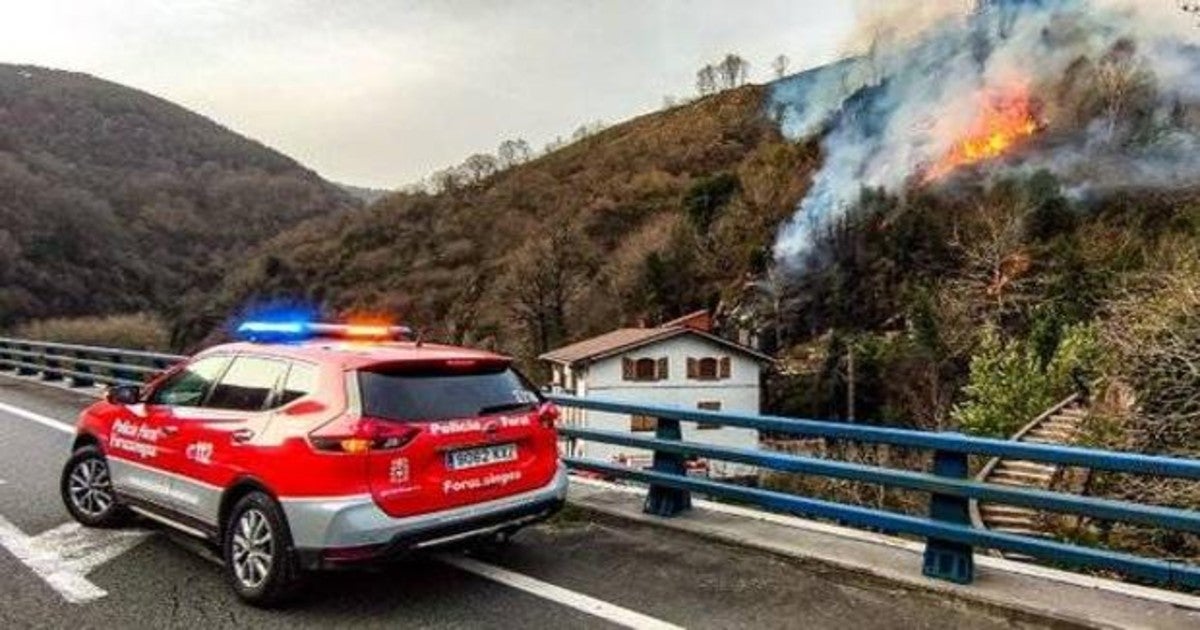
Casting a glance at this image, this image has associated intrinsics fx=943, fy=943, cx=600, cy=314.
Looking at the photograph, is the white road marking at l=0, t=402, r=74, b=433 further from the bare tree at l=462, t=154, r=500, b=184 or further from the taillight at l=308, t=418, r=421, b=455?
the bare tree at l=462, t=154, r=500, b=184

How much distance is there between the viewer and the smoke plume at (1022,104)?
192 feet

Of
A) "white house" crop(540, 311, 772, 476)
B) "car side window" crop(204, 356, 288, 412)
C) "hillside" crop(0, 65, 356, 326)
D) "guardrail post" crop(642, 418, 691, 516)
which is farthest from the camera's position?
"hillside" crop(0, 65, 356, 326)

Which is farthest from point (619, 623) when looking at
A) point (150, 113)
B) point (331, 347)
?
point (150, 113)

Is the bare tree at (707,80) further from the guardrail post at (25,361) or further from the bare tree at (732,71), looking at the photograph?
the guardrail post at (25,361)

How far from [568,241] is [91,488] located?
62.6 metres

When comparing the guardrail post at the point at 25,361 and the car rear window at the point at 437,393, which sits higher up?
the guardrail post at the point at 25,361

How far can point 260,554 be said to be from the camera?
5559 mm

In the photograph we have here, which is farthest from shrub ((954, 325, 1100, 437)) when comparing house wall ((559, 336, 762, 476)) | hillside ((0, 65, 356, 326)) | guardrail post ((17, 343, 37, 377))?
hillside ((0, 65, 356, 326))

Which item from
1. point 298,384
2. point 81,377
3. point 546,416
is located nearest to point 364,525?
point 298,384

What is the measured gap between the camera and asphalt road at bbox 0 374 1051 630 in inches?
204

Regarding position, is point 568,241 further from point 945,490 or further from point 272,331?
point 945,490

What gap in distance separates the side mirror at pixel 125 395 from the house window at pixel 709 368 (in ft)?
133

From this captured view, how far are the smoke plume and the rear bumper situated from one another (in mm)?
56161

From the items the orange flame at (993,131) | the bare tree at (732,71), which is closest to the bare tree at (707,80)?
the bare tree at (732,71)
